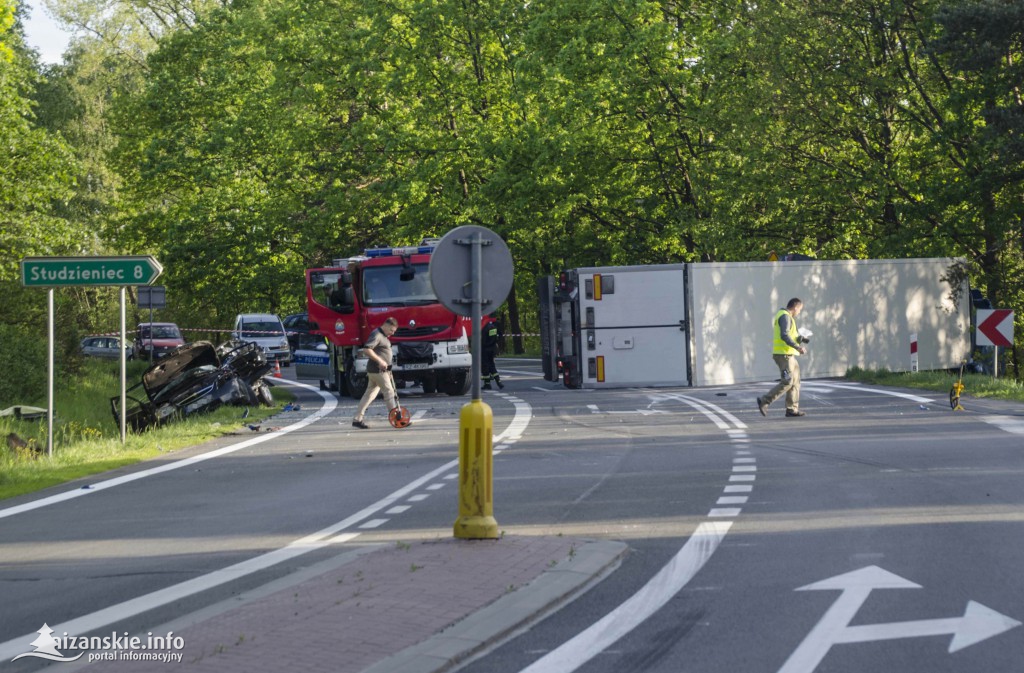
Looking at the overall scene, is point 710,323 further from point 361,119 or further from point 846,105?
point 361,119

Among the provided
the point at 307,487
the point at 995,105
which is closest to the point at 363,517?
the point at 307,487

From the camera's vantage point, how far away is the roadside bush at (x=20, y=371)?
3036 centimetres

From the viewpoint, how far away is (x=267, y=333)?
51500mm

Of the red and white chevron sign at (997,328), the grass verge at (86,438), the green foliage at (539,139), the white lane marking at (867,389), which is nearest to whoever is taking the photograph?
the grass verge at (86,438)

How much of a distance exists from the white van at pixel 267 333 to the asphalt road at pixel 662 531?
99.8 feet

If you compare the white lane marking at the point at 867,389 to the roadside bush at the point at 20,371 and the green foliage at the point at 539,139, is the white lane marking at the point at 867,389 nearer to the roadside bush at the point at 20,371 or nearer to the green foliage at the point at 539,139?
the green foliage at the point at 539,139

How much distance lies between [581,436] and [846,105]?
2315 cm

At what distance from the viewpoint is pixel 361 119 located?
169 feet

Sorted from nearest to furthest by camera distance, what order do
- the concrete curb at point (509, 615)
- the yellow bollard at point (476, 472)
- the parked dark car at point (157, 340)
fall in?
the concrete curb at point (509, 615)
the yellow bollard at point (476, 472)
the parked dark car at point (157, 340)

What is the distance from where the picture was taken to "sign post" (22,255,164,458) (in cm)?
1780

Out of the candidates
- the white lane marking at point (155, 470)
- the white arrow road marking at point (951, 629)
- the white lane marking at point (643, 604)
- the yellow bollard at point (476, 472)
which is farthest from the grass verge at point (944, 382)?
the white arrow road marking at point (951, 629)

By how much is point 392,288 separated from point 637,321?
17.2 feet

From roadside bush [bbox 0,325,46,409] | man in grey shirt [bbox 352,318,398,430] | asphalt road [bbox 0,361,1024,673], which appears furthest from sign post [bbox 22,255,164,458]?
roadside bush [bbox 0,325,46,409]

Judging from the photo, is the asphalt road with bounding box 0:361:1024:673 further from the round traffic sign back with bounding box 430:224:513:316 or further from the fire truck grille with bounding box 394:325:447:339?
the fire truck grille with bounding box 394:325:447:339
